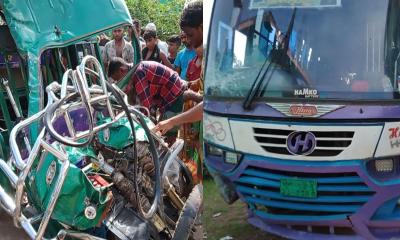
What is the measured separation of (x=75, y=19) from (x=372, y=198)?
231 cm

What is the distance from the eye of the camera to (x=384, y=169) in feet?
7.55

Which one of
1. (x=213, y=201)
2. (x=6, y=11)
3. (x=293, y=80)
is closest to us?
(x=213, y=201)

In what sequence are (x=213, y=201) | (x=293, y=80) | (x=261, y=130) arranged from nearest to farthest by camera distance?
(x=213, y=201) → (x=261, y=130) → (x=293, y=80)

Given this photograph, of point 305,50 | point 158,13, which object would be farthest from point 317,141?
point 158,13

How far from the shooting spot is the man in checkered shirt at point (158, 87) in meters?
3.41

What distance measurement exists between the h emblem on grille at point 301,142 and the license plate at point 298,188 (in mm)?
140

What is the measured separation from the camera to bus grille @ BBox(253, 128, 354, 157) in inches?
86.3

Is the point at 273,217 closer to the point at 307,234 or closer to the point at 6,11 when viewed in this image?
the point at 307,234

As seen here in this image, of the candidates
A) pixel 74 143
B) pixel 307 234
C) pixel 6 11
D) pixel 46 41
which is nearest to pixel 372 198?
pixel 307 234

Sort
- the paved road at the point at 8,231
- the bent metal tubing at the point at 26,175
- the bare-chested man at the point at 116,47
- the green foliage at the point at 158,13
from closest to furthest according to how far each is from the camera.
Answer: the bent metal tubing at the point at 26,175 < the paved road at the point at 8,231 < the green foliage at the point at 158,13 < the bare-chested man at the point at 116,47

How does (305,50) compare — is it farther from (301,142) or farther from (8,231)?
(8,231)

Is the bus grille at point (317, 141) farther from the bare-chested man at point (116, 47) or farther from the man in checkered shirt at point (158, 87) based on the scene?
the bare-chested man at point (116, 47)

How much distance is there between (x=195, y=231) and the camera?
267 centimetres

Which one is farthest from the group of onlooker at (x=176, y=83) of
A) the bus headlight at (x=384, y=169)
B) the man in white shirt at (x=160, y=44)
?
the bus headlight at (x=384, y=169)
